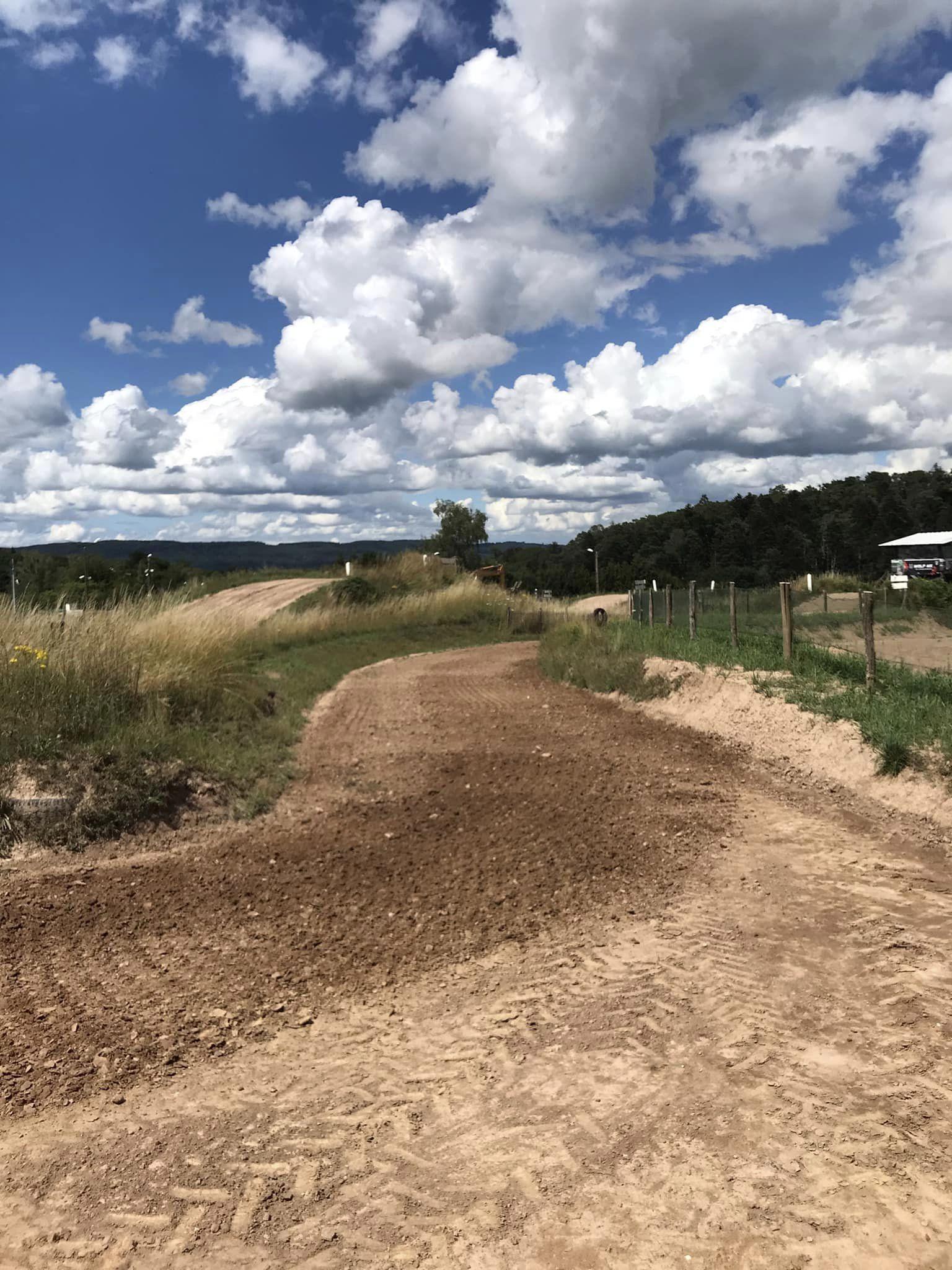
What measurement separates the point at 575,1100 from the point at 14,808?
16.7 ft

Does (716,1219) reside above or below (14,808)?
below

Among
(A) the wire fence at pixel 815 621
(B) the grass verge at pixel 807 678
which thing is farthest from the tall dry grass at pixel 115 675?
Answer: (A) the wire fence at pixel 815 621

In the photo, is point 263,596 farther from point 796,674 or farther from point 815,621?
point 796,674

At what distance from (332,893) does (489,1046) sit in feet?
7.08

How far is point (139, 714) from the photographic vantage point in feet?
28.3

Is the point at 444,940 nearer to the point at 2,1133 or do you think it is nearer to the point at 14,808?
the point at 2,1133

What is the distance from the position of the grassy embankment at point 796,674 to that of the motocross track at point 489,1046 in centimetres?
137

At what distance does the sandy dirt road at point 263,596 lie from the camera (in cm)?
2375

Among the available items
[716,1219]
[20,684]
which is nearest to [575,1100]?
[716,1219]

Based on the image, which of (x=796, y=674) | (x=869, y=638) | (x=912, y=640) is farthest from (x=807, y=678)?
(x=912, y=640)

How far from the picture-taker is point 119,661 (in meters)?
8.95

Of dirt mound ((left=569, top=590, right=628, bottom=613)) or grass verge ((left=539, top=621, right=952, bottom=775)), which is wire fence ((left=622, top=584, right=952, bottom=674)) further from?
dirt mound ((left=569, top=590, right=628, bottom=613))

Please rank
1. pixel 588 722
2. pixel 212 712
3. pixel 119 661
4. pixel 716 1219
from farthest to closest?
pixel 588 722
pixel 212 712
pixel 119 661
pixel 716 1219

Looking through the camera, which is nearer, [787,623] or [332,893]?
[332,893]
